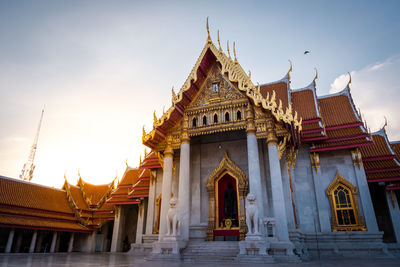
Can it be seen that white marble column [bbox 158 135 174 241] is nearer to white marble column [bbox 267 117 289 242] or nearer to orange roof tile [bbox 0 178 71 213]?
white marble column [bbox 267 117 289 242]

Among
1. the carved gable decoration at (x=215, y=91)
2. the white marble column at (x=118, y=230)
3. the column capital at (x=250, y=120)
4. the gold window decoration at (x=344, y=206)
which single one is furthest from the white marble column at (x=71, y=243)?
the gold window decoration at (x=344, y=206)

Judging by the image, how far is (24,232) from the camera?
19516 millimetres

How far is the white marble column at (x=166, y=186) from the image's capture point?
33.0 ft

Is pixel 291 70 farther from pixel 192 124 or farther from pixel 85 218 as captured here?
pixel 85 218

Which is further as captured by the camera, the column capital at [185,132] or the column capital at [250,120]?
the column capital at [185,132]

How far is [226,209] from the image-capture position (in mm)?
11242

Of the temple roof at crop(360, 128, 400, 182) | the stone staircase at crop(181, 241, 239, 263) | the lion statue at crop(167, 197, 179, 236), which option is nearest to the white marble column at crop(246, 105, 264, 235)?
the stone staircase at crop(181, 241, 239, 263)

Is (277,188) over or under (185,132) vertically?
under

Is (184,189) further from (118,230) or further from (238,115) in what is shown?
(118,230)

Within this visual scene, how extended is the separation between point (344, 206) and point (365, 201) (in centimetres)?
78

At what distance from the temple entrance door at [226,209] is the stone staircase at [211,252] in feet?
4.61

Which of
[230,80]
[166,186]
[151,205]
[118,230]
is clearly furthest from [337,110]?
[118,230]

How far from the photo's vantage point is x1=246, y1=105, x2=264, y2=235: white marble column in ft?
29.7

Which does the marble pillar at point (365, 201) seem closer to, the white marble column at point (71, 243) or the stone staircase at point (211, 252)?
the stone staircase at point (211, 252)
